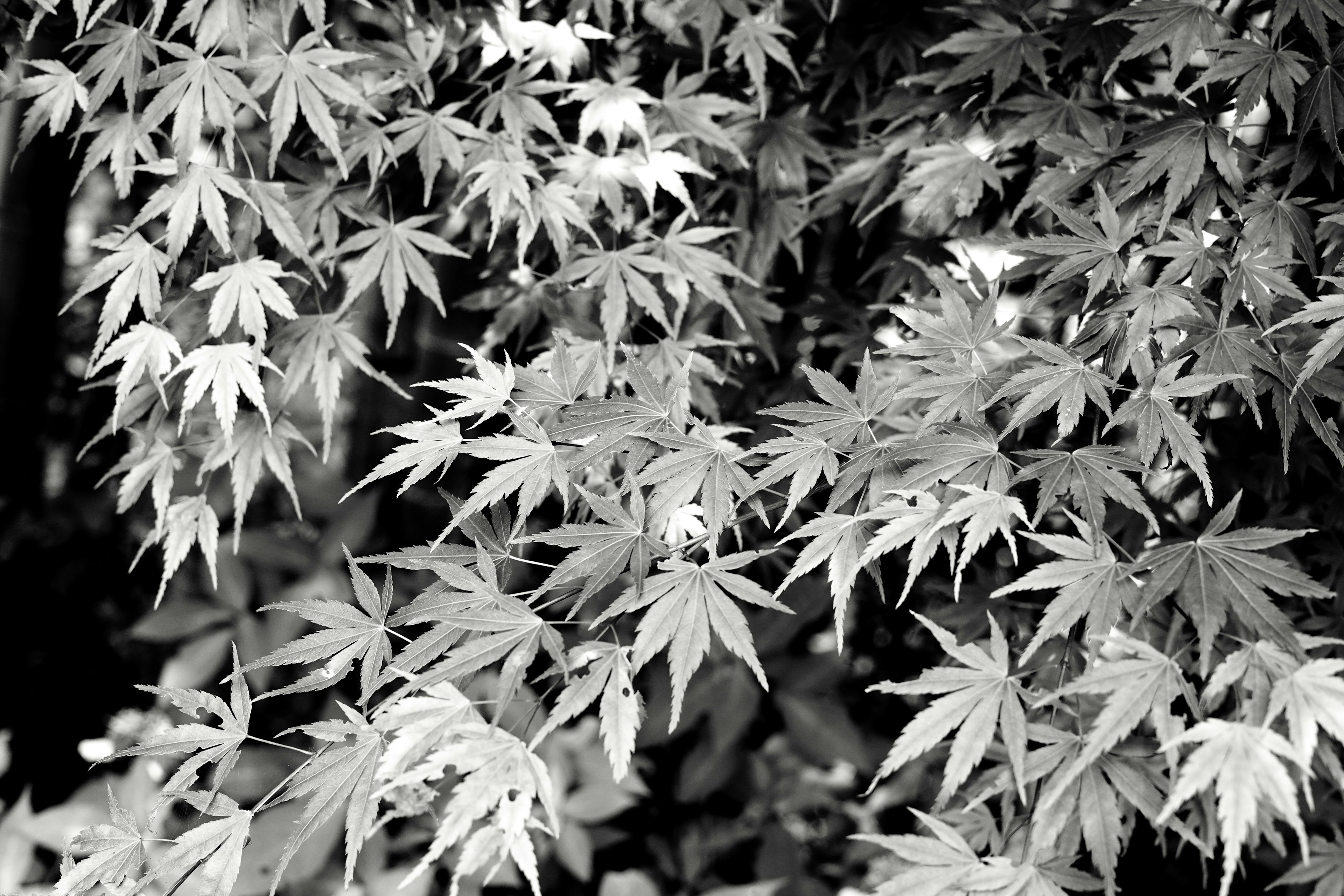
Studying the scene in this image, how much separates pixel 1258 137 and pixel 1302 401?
0.75 m

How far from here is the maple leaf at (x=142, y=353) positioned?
156 centimetres

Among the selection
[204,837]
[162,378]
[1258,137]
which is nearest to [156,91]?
[162,378]

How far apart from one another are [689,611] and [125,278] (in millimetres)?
1058

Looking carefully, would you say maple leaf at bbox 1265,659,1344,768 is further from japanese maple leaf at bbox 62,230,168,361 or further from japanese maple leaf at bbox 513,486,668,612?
japanese maple leaf at bbox 62,230,168,361

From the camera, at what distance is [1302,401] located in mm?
1297

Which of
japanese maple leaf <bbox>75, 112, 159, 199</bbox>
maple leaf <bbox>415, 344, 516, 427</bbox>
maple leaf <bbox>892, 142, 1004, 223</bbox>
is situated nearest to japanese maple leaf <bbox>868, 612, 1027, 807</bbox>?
maple leaf <bbox>415, 344, 516, 427</bbox>

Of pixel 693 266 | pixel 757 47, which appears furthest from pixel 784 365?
pixel 757 47

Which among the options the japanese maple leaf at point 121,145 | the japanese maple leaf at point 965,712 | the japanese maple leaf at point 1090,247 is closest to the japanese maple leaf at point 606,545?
the japanese maple leaf at point 965,712

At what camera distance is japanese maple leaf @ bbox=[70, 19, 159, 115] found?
156 centimetres

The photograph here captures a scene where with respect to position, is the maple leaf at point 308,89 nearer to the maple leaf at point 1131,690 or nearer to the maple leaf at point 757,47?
the maple leaf at point 757,47

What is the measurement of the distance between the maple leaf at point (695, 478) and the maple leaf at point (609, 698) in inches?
6.9

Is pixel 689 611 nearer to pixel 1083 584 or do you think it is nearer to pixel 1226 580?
pixel 1083 584

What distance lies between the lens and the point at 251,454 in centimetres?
171

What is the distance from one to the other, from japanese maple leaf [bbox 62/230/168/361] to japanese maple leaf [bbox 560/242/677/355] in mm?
650
